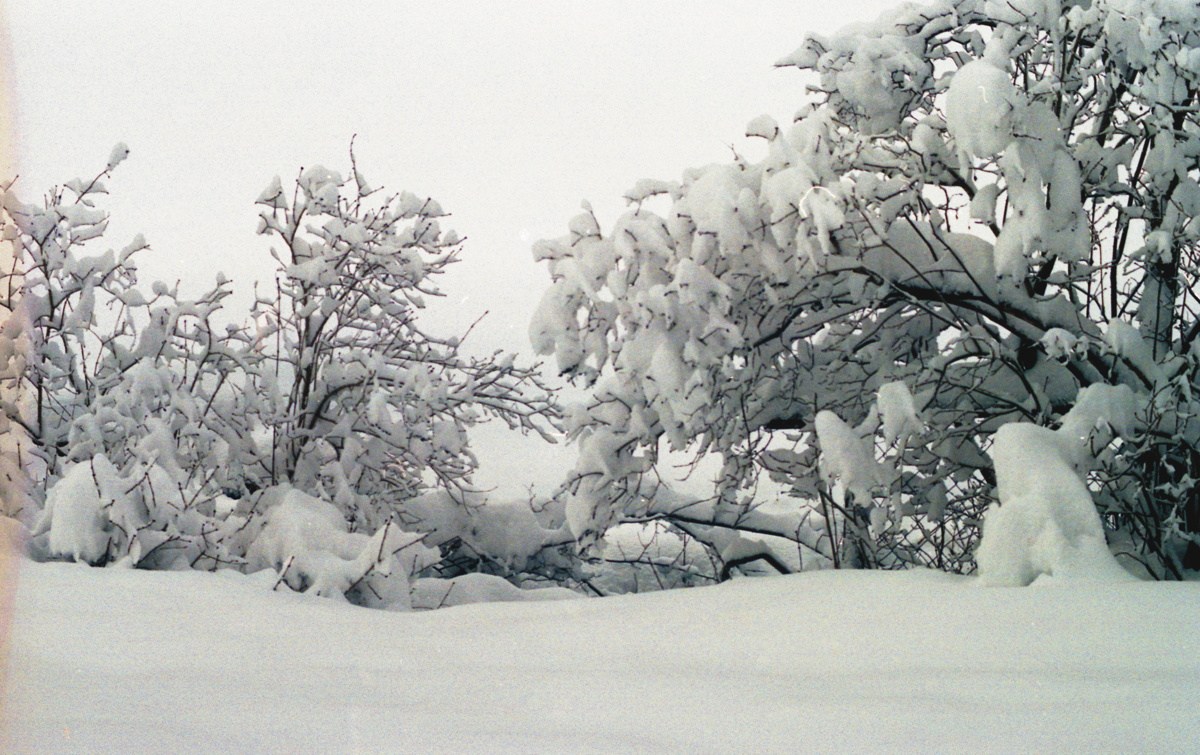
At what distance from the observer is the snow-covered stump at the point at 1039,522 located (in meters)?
4.40

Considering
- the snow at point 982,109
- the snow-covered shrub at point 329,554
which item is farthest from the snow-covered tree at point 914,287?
the snow-covered shrub at point 329,554

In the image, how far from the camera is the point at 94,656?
324cm

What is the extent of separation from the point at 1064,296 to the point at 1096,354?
31.4 inches

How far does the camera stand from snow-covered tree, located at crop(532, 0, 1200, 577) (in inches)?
221

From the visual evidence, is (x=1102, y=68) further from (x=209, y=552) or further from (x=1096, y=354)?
(x=209, y=552)

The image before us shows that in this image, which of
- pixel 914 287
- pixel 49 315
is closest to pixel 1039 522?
pixel 914 287

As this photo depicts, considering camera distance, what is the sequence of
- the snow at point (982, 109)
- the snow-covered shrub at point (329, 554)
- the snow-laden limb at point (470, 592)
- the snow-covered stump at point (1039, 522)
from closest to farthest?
the snow-covered stump at point (1039, 522), the snow at point (982, 109), the snow-covered shrub at point (329, 554), the snow-laden limb at point (470, 592)

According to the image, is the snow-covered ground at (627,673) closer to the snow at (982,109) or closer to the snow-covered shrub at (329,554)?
the snow-covered shrub at (329,554)

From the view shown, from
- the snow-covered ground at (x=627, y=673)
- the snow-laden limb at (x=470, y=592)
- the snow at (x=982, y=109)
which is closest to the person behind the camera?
the snow-covered ground at (x=627, y=673)

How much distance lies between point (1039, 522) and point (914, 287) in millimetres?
2164

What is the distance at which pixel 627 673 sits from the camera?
320 centimetres

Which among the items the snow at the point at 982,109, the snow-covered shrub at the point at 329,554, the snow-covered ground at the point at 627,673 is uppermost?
the snow at the point at 982,109

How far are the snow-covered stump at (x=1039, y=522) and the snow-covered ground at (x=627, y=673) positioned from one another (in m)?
0.22

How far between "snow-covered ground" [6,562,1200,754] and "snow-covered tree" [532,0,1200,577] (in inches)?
70.8
